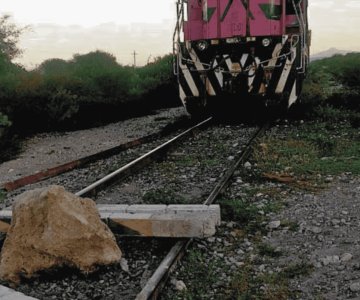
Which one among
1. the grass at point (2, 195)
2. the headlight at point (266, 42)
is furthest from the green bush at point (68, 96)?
the grass at point (2, 195)

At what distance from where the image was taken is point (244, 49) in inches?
384

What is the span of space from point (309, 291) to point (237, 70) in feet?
23.2

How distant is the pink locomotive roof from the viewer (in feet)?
31.3

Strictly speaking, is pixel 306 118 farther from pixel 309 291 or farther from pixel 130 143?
pixel 309 291

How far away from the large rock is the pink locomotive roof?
689cm

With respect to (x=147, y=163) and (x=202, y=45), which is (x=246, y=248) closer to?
(x=147, y=163)

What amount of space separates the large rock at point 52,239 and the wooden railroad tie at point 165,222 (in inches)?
13.1

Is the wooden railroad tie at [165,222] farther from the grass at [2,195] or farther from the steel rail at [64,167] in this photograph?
the steel rail at [64,167]

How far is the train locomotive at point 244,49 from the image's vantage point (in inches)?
376

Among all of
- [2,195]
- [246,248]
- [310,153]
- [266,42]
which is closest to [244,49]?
[266,42]

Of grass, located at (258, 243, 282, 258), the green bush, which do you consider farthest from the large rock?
the green bush

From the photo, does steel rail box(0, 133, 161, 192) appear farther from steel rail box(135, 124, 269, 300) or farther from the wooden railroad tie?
steel rail box(135, 124, 269, 300)

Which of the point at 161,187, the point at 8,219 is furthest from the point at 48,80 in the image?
the point at 8,219

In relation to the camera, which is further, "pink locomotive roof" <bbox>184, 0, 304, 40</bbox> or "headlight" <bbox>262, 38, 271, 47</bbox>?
"pink locomotive roof" <bbox>184, 0, 304, 40</bbox>
